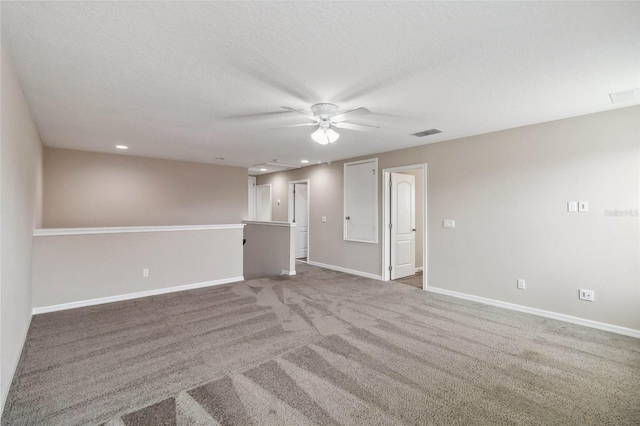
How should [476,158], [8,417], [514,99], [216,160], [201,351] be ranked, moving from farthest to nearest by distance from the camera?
[216,160] < [476,158] < [514,99] < [201,351] < [8,417]

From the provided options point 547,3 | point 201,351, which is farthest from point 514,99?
point 201,351

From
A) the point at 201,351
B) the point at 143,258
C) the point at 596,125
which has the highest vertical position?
the point at 596,125

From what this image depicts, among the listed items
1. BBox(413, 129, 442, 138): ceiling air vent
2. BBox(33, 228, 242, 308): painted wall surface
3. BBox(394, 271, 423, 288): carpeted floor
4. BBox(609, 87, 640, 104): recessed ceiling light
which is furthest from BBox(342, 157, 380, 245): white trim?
BBox(609, 87, 640, 104): recessed ceiling light

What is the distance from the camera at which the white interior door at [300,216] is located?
8062 mm

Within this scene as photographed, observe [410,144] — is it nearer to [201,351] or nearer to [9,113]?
[201,351]

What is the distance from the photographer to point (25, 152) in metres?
3.02

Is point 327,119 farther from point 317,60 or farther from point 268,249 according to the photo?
point 268,249

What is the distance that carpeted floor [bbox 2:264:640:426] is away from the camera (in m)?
1.94

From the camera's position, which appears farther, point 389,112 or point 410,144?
point 410,144

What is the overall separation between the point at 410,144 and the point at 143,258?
4.72m

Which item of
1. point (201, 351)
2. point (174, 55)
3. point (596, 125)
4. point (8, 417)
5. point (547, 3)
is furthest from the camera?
point (596, 125)

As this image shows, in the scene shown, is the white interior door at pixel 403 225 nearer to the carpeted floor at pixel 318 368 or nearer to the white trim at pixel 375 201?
the white trim at pixel 375 201

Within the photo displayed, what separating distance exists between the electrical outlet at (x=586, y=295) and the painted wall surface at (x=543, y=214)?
0.05 metres

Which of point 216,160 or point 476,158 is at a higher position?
point 216,160
